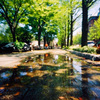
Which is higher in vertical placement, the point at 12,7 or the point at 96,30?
the point at 12,7

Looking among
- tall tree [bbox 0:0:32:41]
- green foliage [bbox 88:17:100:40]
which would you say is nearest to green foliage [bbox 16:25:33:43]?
tall tree [bbox 0:0:32:41]

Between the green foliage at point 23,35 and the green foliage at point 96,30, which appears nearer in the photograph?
the green foliage at point 96,30

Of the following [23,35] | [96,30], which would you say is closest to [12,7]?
[23,35]

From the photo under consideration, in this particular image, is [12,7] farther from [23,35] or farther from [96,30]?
[96,30]

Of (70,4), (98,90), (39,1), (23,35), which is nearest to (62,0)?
(70,4)

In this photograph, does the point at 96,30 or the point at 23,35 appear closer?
the point at 23,35

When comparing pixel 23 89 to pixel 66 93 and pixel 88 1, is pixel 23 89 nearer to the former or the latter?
pixel 66 93

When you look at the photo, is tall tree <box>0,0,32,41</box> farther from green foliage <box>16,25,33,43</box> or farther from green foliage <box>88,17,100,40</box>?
green foliage <box>88,17,100,40</box>

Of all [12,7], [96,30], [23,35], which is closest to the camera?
[12,7]

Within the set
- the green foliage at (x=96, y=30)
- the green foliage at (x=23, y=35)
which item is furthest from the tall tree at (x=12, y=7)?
the green foliage at (x=96, y=30)

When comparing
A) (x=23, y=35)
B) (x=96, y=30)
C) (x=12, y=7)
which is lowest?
(x=23, y=35)

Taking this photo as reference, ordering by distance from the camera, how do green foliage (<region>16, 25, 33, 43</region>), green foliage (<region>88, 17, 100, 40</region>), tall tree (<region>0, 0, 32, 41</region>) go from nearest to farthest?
tall tree (<region>0, 0, 32, 41</region>) < green foliage (<region>88, 17, 100, 40</region>) < green foliage (<region>16, 25, 33, 43</region>)

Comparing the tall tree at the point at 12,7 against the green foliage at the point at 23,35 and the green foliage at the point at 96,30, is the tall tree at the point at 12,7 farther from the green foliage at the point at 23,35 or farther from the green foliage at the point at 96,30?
the green foliage at the point at 96,30

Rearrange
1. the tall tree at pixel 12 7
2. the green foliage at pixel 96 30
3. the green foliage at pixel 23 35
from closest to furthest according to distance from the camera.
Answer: the tall tree at pixel 12 7, the green foliage at pixel 96 30, the green foliage at pixel 23 35
